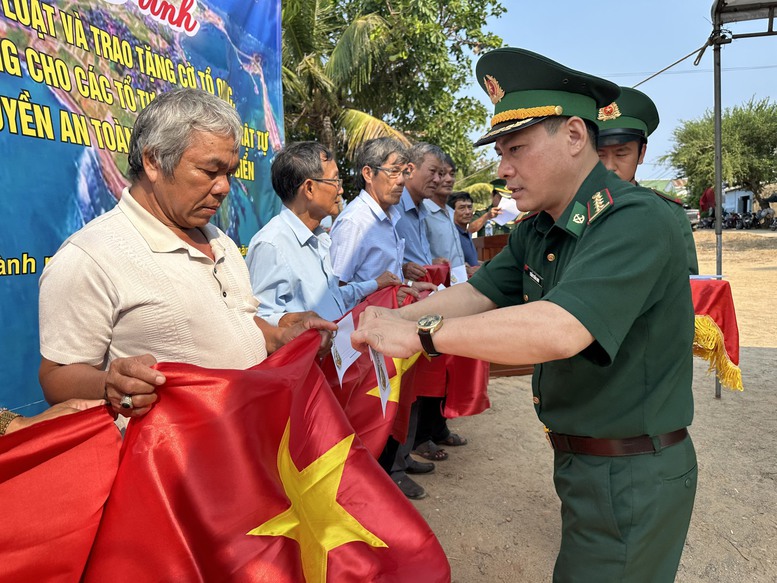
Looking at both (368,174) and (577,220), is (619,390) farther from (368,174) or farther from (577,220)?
(368,174)

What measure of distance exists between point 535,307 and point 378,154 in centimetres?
295

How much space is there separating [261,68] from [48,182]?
7.02 ft

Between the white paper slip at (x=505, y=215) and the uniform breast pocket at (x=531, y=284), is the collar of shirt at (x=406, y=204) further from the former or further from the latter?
the white paper slip at (x=505, y=215)

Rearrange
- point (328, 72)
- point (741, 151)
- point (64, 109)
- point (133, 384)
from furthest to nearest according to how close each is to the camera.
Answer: point (741, 151) < point (328, 72) < point (64, 109) < point (133, 384)

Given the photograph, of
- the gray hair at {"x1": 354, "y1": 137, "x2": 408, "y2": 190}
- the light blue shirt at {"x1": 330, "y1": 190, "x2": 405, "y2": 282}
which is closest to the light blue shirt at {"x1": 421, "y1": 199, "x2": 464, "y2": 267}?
the gray hair at {"x1": 354, "y1": 137, "x2": 408, "y2": 190}

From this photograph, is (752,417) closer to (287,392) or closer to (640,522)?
(640,522)

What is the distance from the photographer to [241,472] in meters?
1.69

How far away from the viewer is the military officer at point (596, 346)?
1523 millimetres

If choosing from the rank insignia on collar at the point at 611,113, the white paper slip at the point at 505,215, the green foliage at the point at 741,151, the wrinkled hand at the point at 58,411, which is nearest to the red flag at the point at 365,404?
the wrinkled hand at the point at 58,411

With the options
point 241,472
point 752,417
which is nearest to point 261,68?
point 241,472

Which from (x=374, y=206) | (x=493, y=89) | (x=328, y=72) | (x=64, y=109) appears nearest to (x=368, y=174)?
(x=374, y=206)

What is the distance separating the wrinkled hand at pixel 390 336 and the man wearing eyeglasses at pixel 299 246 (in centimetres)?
103

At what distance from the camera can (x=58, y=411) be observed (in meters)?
1.54

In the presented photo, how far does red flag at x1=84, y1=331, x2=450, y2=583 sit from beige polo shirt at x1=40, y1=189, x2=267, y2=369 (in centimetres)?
20
